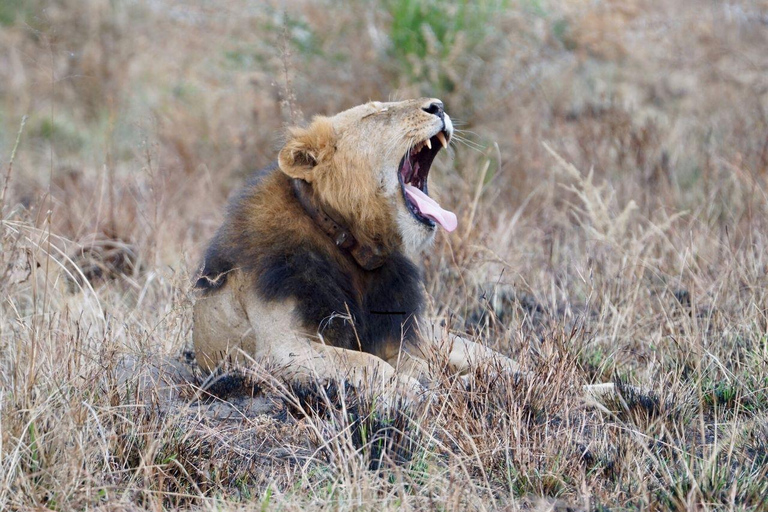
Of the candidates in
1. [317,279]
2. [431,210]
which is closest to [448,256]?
[431,210]

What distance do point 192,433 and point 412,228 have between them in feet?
4.57

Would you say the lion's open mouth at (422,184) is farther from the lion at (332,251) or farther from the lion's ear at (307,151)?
the lion's ear at (307,151)

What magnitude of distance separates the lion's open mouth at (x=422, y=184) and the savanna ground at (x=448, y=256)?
43 cm

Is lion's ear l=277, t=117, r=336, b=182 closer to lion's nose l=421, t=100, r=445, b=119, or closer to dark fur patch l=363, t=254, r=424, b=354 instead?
lion's nose l=421, t=100, r=445, b=119

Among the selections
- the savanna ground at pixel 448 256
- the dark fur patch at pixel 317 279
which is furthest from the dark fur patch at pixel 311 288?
the savanna ground at pixel 448 256

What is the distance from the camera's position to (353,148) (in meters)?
4.18

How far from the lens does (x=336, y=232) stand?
4.11 m

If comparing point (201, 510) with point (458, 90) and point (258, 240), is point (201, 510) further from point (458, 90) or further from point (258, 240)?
point (458, 90)

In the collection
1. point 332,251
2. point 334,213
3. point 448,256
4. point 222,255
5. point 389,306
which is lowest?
point 448,256

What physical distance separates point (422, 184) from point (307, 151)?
2.21ft

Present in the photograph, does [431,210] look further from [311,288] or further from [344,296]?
[311,288]

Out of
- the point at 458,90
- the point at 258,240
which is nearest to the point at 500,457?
the point at 258,240

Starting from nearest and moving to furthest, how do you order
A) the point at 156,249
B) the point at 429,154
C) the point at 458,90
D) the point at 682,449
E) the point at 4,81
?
the point at 682,449, the point at 429,154, the point at 156,249, the point at 458,90, the point at 4,81

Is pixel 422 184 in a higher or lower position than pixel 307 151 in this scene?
lower
